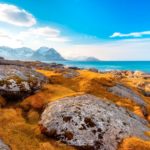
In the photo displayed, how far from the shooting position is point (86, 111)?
73.9 feet

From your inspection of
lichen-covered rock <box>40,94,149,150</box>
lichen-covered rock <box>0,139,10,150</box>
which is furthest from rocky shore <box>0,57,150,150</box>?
lichen-covered rock <box>0,139,10,150</box>

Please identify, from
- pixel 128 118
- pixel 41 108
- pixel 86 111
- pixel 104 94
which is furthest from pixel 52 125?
pixel 104 94

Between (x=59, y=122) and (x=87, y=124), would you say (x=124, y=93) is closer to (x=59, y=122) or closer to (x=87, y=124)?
(x=87, y=124)

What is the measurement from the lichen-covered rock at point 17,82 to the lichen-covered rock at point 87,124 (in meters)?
6.01

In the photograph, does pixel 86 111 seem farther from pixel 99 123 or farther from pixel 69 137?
pixel 69 137

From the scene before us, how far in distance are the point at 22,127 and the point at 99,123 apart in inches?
264

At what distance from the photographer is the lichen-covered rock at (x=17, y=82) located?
27.9m

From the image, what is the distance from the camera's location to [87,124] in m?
21.4

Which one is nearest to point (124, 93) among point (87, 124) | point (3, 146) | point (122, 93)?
point (122, 93)

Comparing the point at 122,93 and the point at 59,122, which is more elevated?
the point at 122,93

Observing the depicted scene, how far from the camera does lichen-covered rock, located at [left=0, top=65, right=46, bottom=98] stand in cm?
2794

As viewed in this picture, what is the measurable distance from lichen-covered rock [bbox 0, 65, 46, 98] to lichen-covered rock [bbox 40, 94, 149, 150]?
601 centimetres

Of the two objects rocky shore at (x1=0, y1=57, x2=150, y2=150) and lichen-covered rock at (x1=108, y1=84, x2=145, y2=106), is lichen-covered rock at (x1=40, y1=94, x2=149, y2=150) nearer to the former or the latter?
rocky shore at (x1=0, y1=57, x2=150, y2=150)

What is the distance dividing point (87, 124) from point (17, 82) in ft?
35.7
